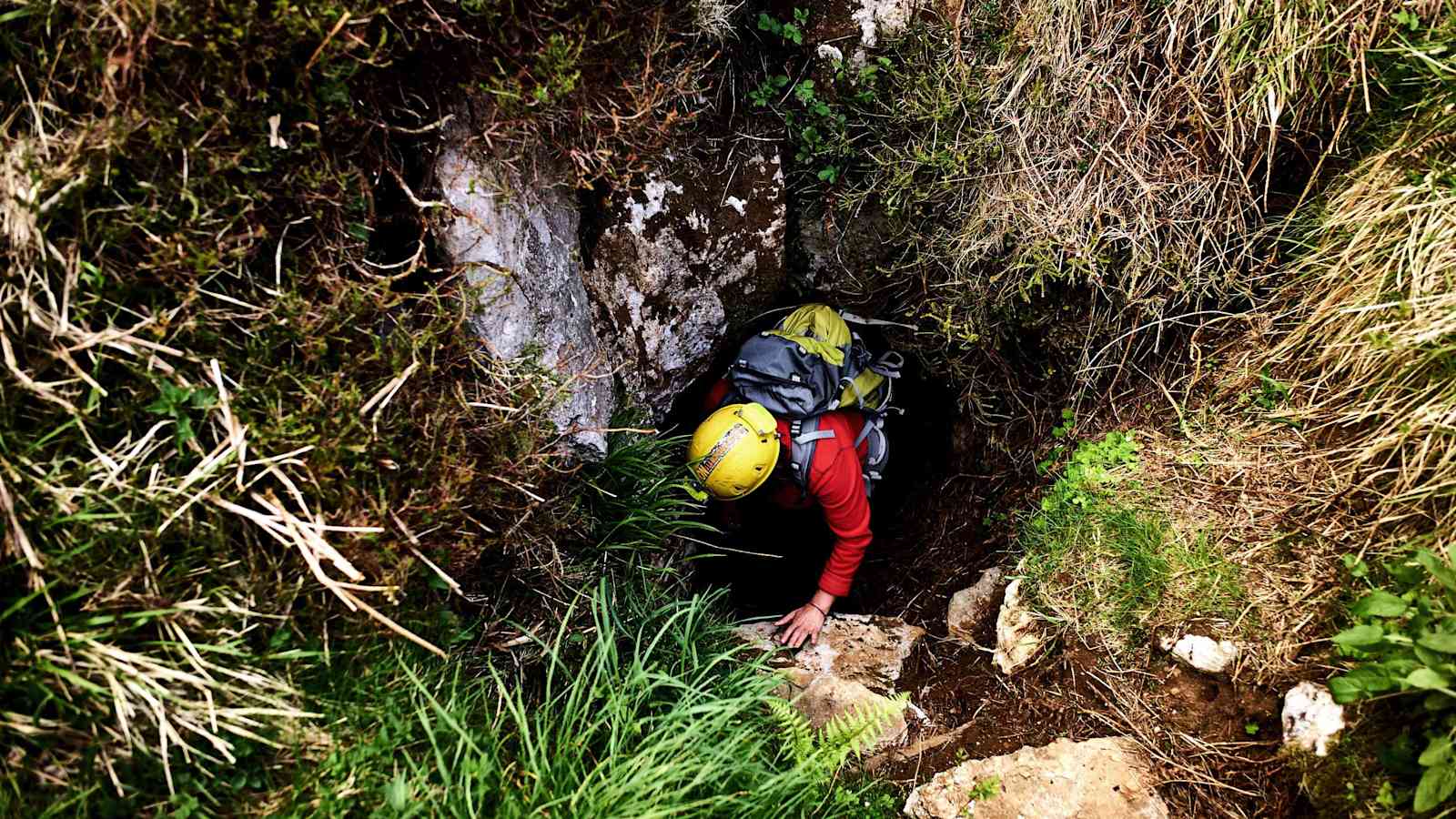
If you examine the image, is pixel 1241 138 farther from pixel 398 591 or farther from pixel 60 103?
pixel 60 103

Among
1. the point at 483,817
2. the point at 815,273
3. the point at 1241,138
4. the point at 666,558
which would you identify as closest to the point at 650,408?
the point at 666,558

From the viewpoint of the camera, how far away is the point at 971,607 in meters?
3.72

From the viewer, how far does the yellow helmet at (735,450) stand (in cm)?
384

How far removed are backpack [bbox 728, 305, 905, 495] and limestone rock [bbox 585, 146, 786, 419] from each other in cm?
25

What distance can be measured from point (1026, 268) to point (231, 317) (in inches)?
126

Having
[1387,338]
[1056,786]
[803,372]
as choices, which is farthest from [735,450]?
[1387,338]

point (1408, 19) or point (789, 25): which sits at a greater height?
point (1408, 19)

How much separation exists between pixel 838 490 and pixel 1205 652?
6.22 ft

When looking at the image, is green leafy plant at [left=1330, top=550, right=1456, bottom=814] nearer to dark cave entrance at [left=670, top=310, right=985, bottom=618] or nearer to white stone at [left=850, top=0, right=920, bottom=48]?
dark cave entrance at [left=670, top=310, right=985, bottom=618]

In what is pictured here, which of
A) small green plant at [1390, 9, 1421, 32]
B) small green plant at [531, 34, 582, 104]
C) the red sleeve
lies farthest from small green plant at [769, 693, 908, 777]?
small green plant at [1390, 9, 1421, 32]

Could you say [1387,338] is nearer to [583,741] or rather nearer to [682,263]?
[682,263]

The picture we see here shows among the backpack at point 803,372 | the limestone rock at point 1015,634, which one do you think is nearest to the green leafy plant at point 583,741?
the limestone rock at point 1015,634

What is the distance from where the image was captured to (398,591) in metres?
2.22

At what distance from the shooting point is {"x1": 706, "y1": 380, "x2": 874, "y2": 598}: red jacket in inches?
165
